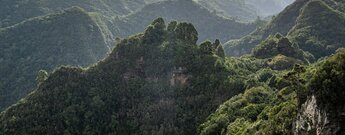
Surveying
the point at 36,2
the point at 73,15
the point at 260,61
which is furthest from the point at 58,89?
the point at 36,2

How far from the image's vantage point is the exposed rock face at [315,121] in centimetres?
2798

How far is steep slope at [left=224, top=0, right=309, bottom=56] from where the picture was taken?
125 metres

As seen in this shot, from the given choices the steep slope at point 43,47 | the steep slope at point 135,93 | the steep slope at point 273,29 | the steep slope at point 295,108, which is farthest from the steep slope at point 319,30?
the steep slope at point 43,47

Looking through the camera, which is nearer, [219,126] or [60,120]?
[219,126]

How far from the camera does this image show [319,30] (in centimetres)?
9706

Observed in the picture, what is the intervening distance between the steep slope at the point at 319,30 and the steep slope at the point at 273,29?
20066 mm

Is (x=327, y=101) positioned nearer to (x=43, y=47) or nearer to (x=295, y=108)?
(x=295, y=108)

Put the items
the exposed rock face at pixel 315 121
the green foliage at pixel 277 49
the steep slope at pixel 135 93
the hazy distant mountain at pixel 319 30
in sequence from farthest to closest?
the hazy distant mountain at pixel 319 30 < the green foliage at pixel 277 49 < the steep slope at pixel 135 93 < the exposed rock face at pixel 315 121

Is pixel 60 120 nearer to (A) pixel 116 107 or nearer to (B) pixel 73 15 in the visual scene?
(A) pixel 116 107

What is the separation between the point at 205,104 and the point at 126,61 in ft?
43.0

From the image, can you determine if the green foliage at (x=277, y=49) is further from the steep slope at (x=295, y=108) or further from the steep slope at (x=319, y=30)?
the steep slope at (x=295, y=108)

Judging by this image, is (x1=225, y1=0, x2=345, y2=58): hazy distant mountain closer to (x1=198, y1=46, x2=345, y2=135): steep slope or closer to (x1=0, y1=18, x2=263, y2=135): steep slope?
(x1=0, y1=18, x2=263, y2=135): steep slope

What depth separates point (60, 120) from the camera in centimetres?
5744

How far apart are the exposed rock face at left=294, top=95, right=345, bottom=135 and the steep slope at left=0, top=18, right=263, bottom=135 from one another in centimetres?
2409
